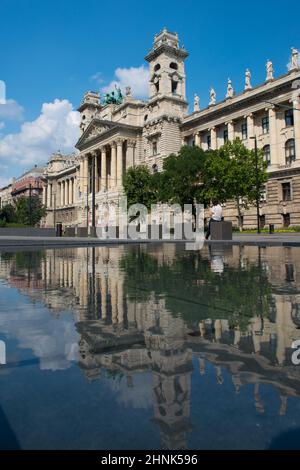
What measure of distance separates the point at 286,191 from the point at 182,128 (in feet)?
68.2

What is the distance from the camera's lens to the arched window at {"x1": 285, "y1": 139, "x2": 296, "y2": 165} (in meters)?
40.8

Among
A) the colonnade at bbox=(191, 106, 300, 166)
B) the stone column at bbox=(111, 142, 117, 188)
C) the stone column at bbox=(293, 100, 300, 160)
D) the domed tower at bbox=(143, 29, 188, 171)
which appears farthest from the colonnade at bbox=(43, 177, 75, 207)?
the stone column at bbox=(293, 100, 300, 160)

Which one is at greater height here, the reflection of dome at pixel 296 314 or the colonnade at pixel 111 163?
the colonnade at pixel 111 163

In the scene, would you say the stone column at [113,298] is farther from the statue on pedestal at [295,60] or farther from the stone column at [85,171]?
the stone column at [85,171]

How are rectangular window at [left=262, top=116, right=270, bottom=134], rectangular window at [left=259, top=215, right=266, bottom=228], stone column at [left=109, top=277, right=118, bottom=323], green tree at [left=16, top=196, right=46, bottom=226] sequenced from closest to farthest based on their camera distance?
stone column at [left=109, top=277, right=118, bottom=323] < rectangular window at [left=259, top=215, right=266, bottom=228] < rectangular window at [left=262, top=116, right=270, bottom=134] < green tree at [left=16, top=196, right=46, bottom=226]

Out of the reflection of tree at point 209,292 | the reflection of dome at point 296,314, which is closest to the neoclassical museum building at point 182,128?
the reflection of tree at point 209,292

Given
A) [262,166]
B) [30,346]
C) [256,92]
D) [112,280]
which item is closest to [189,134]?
[256,92]

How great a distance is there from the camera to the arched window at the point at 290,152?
134 ft

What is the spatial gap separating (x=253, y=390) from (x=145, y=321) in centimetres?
188

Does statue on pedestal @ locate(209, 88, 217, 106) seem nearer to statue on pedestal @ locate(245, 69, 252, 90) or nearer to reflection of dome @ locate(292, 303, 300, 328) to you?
statue on pedestal @ locate(245, 69, 252, 90)

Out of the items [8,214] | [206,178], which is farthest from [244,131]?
[8,214]

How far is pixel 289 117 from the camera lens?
135 ft

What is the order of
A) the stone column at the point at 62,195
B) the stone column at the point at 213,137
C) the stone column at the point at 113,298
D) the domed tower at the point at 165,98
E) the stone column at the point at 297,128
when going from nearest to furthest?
the stone column at the point at 113,298 < the stone column at the point at 297,128 < the stone column at the point at 213,137 < the domed tower at the point at 165,98 < the stone column at the point at 62,195

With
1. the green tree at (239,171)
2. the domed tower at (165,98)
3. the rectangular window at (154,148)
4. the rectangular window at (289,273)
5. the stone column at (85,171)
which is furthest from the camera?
the stone column at (85,171)
